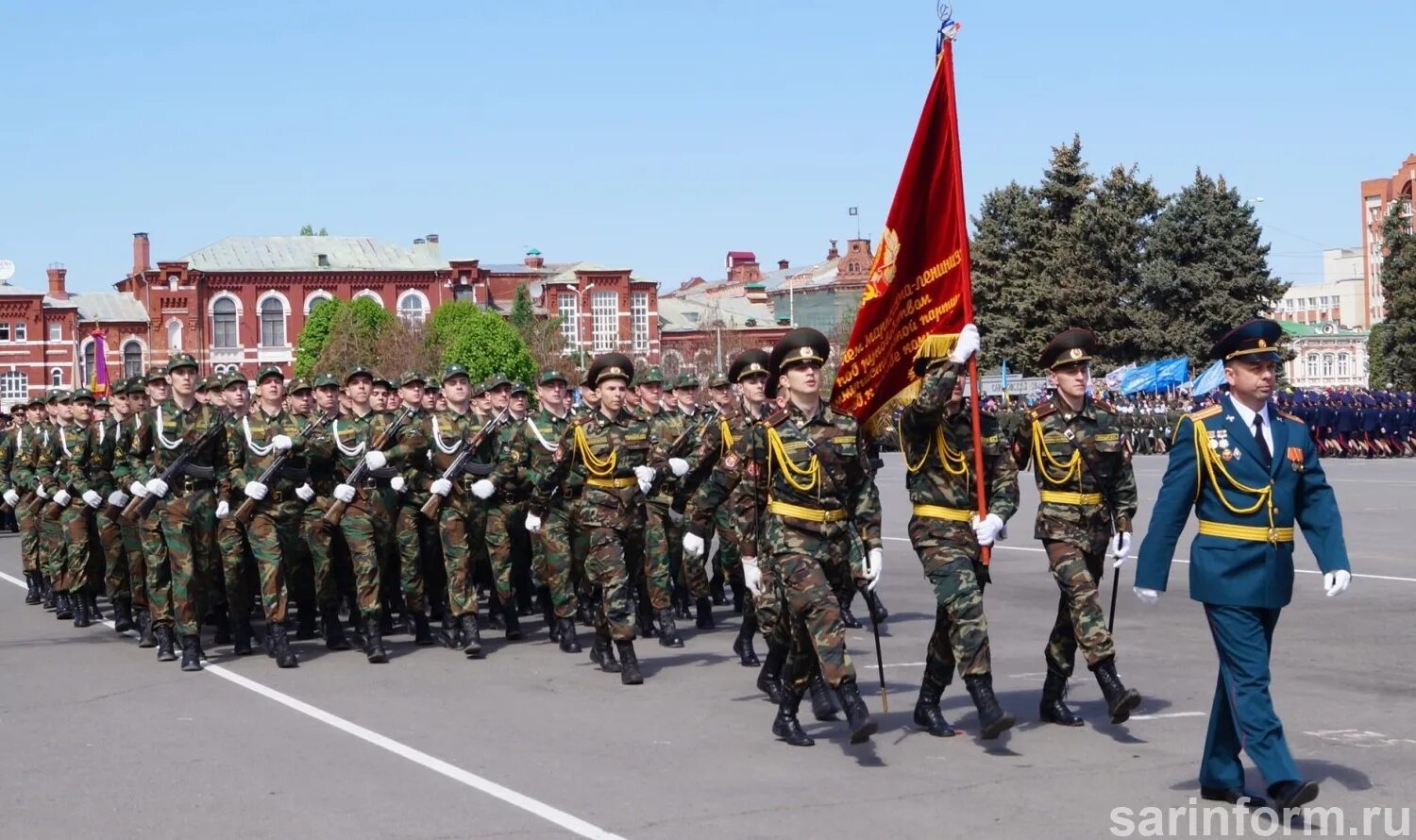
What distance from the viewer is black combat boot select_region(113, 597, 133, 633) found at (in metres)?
14.5

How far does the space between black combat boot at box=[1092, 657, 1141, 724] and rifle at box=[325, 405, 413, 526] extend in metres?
5.99

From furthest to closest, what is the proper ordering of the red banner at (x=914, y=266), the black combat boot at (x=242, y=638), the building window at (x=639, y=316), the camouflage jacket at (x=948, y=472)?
the building window at (x=639, y=316) → the black combat boot at (x=242, y=638) → the red banner at (x=914, y=266) → the camouflage jacket at (x=948, y=472)

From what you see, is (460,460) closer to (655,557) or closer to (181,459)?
(655,557)

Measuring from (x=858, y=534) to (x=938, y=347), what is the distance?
3.34 ft

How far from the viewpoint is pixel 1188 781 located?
24.3 ft

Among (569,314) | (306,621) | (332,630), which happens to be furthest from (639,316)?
(332,630)

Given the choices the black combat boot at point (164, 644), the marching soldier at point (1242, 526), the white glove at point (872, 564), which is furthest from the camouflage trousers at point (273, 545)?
the marching soldier at point (1242, 526)

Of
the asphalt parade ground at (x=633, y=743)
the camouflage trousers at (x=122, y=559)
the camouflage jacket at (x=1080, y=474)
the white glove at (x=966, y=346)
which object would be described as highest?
the white glove at (x=966, y=346)

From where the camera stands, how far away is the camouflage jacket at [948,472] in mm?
8578

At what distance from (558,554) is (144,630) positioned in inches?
150

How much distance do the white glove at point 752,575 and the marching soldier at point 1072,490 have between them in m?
1.45

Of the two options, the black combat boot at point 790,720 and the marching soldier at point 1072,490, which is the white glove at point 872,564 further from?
the marching soldier at point 1072,490

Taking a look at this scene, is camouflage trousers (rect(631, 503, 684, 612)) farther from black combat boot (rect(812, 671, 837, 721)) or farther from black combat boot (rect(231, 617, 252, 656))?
black combat boot (rect(812, 671, 837, 721))

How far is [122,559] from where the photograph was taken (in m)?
14.5
